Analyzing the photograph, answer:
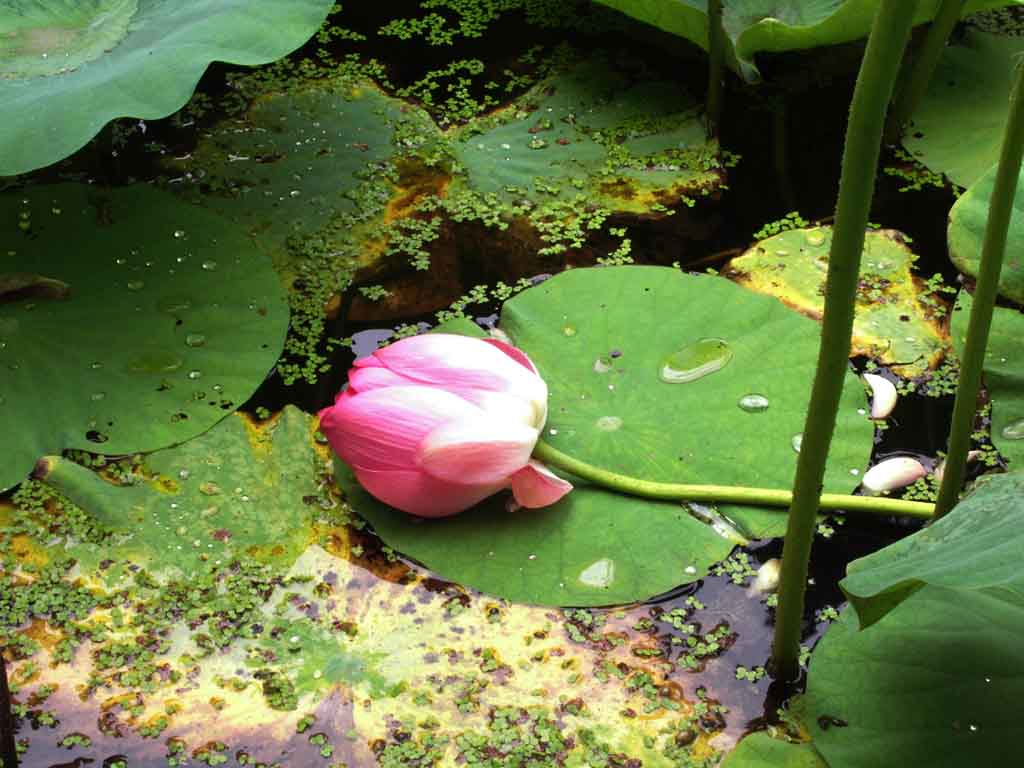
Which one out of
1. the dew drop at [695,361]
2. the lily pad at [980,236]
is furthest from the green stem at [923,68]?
the dew drop at [695,361]

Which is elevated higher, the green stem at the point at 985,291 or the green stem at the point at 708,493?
the green stem at the point at 985,291

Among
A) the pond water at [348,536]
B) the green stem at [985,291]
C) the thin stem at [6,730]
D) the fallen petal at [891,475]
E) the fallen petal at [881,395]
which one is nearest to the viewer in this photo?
the green stem at [985,291]

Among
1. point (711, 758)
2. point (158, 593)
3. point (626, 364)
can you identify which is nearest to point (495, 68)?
point (626, 364)

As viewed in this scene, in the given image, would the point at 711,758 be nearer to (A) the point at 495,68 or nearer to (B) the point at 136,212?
(B) the point at 136,212

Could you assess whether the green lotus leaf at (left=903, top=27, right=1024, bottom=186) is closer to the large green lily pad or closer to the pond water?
the pond water

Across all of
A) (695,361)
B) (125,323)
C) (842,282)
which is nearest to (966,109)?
(695,361)

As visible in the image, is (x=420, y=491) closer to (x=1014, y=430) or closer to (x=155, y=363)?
(x=155, y=363)

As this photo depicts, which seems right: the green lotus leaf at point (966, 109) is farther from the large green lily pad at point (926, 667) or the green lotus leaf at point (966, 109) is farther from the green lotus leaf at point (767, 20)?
the large green lily pad at point (926, 667)
